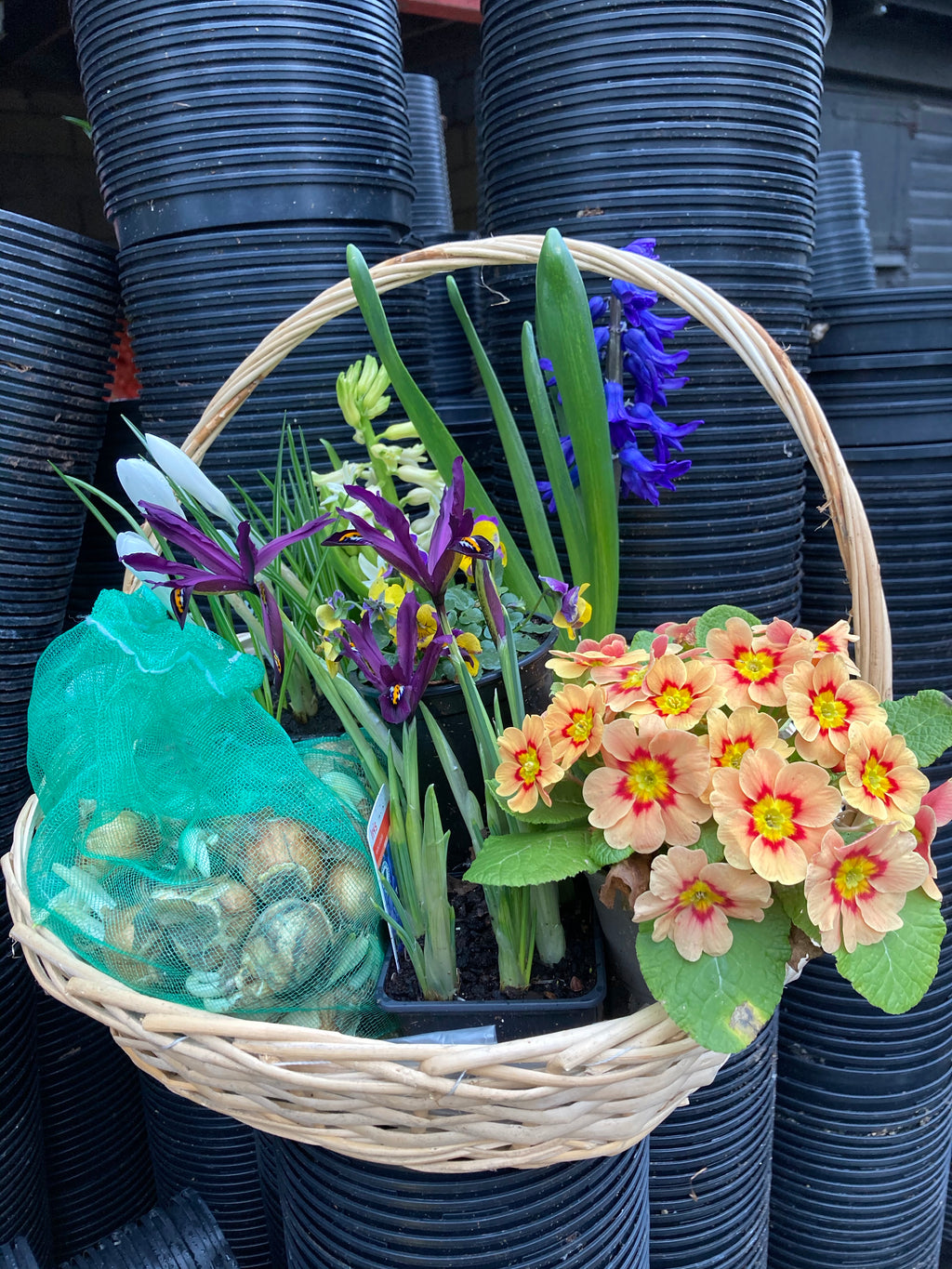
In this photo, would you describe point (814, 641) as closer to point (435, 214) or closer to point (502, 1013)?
point (502, 1013)

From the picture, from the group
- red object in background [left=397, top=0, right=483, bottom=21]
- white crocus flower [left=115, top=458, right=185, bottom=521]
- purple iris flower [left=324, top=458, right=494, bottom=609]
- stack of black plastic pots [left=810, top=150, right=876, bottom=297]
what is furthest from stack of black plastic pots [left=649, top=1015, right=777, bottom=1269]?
red object in background [left=397, top=0, right=483, bottom=21]

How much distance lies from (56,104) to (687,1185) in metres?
2.81

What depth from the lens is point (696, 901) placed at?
0.48 meters

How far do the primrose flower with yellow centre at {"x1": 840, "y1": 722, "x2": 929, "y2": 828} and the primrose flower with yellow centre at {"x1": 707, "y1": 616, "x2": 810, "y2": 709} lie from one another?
0.06 m

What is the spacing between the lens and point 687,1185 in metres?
0.97

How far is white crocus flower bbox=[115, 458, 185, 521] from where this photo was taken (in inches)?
23.9

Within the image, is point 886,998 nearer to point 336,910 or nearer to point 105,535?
point 336,910

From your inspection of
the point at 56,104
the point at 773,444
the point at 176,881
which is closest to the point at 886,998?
the point at 176,881

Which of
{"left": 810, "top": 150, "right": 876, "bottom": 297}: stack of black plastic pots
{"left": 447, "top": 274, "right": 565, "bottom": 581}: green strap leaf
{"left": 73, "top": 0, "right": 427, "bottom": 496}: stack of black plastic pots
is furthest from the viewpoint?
{"left": 810, "top": 150, "right": 876, "bottom": 297}: stack of black plastic pots

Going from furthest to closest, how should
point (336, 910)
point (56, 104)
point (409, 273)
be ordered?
1. point (56, 104)
2. point (409, 273)
3. point (336, 910)

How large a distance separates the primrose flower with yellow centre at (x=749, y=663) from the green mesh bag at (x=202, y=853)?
0.25 m

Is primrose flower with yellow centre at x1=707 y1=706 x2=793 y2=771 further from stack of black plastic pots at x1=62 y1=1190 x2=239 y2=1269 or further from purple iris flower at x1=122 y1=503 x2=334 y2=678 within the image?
stack of black plastic pots at x1=62 y1=1190 x2=239 y2=1269

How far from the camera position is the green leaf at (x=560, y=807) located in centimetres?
54

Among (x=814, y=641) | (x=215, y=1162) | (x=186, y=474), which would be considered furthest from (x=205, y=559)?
(x=215, y=1162)
